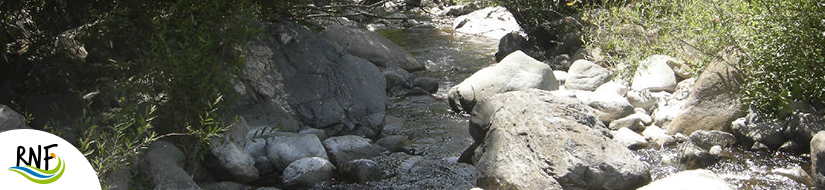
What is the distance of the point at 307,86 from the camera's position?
8000 millimetres

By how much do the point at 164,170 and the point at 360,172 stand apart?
1.66 m

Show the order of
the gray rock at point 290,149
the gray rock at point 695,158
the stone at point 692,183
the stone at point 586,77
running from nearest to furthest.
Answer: the stone at point 692,183 < the gray rock at point 290,149 < the gray rock at point 695,158 < the stone at point 586,77

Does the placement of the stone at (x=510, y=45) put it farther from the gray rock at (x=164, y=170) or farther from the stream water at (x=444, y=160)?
the gray rock at (x=164, y=170)

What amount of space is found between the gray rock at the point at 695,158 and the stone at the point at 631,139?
595mm

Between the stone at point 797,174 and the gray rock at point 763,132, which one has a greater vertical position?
the stone at point 797,174

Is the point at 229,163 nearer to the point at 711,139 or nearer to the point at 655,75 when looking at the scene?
the point at 711,139

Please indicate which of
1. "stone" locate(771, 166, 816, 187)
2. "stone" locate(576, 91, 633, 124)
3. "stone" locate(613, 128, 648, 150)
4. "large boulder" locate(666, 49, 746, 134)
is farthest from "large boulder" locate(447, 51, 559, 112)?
"stone" locate(771, 166, 816, 187)

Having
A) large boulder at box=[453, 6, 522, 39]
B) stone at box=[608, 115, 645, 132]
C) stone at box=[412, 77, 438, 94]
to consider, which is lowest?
large boulder at box=[453, 6, 522, 39]

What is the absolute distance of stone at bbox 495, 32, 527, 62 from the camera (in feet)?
43.5

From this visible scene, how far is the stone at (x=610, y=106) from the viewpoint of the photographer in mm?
8141

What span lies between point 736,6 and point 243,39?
5.25m

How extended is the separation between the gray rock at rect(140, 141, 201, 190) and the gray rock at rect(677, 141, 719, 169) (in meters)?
4.30

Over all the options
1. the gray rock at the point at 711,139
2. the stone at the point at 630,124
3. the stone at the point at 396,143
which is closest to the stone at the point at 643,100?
the stone at the point at 630,124

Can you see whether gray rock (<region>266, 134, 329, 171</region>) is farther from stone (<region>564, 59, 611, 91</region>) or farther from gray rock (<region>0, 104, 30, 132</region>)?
stone (<region>564, 59, 611, 91</region>)
